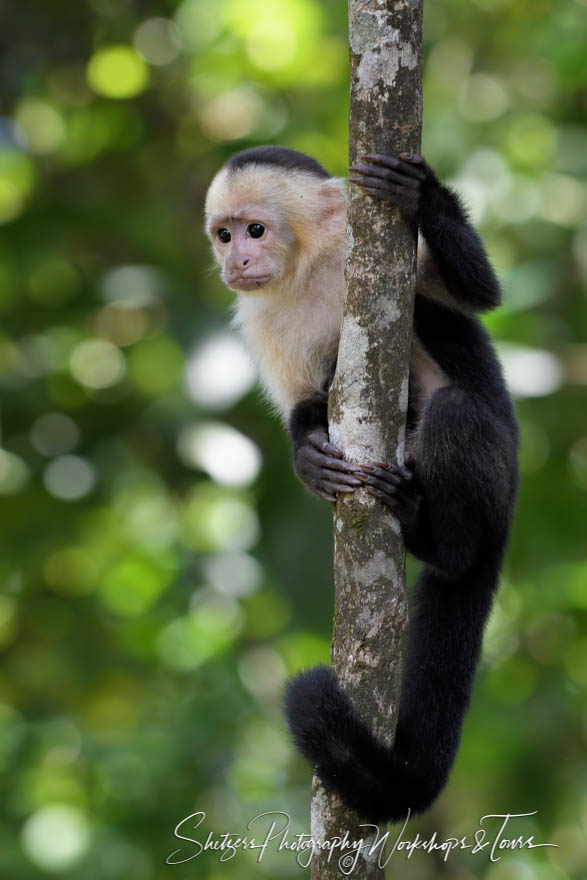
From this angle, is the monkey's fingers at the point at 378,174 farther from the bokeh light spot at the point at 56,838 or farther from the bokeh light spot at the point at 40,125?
A: the bokeh light spot at the point at 56,838

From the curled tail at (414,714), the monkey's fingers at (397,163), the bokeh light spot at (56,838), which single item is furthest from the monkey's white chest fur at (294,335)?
the bokeh light spot at (56,838)

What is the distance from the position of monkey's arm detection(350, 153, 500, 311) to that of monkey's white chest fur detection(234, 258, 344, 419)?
36 cm

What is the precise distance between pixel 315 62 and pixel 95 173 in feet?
4.00

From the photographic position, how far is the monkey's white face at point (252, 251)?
343cm

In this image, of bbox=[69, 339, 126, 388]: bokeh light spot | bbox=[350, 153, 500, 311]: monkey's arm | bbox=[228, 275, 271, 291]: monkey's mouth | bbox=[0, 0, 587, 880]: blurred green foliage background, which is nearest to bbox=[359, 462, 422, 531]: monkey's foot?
bbox=[350, 153, 500, 311]: monkey's arm

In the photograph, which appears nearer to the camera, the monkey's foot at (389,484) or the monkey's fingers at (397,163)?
the monkey's fingers at (397,163)

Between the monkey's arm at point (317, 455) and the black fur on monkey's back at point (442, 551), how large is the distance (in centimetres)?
A: 2

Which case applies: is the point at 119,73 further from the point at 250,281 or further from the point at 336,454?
the point at 336,454

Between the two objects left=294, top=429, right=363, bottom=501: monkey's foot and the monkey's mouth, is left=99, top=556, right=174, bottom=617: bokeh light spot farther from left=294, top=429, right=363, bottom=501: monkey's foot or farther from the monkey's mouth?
left=294, top=429, right=363, bottom=501: monkey's foot

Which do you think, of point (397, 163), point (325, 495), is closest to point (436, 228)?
point (397, 163)

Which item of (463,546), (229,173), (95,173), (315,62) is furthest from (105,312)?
(463,546)

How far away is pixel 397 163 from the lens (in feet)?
8.09

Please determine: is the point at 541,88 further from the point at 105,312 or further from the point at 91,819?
the point at 91,819

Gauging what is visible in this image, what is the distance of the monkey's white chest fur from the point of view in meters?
3.45
